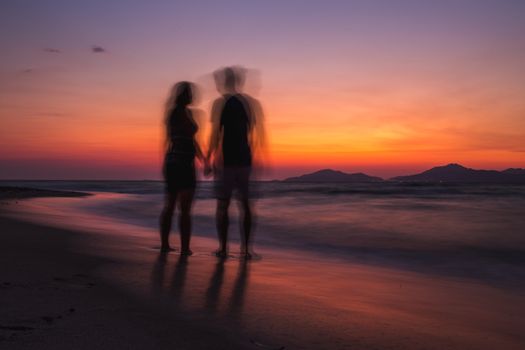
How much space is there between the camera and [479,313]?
124 inches

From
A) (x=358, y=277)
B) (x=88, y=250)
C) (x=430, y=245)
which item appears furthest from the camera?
(x=430, y=245)

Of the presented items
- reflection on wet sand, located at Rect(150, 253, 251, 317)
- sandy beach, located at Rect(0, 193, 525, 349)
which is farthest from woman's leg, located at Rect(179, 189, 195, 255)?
reflection on wet sand, located at Rect(150, 253, 251, 317)

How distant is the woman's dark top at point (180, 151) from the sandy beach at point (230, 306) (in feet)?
3.04

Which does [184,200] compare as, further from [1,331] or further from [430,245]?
[430,245]

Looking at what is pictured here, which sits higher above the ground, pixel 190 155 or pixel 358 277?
pixel 190 155

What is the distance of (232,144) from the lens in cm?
529

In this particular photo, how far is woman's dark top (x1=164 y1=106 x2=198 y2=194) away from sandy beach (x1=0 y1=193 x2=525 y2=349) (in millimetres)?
926

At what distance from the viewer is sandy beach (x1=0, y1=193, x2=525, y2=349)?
2.11 meters

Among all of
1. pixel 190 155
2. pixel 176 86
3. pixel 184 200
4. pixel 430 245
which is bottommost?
pixel 430 245

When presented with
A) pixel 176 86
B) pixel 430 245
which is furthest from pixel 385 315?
pixel 430 245

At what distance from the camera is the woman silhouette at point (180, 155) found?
5266 mm

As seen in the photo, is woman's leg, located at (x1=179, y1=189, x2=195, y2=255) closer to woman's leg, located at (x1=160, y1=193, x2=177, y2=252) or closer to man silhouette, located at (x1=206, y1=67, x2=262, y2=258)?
woman's leg, located at (x1=160, y1=193, x2=177, y2=252)

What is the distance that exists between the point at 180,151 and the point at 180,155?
0.05 m

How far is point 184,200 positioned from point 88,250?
1.10 m
